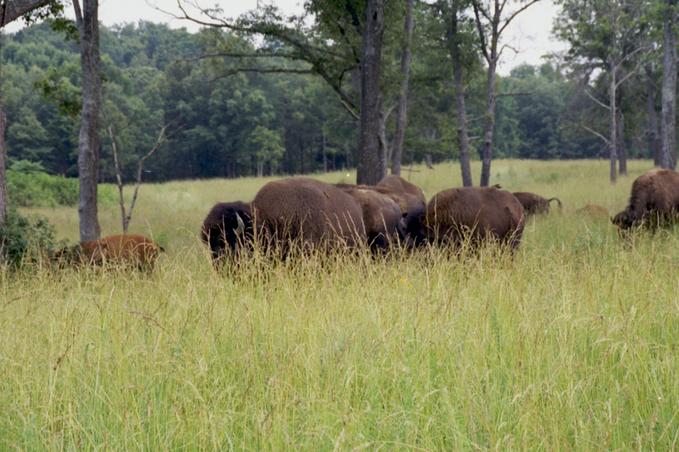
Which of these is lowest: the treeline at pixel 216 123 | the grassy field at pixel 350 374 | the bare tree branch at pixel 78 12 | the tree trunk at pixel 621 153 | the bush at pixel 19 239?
the grassy field at pixel 350 374

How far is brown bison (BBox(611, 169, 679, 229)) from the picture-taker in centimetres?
1116

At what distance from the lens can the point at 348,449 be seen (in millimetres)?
2664

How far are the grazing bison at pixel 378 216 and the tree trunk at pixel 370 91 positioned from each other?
4387 millimetres

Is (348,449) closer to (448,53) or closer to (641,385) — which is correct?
(641,385)

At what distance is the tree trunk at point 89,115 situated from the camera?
10.9 metres

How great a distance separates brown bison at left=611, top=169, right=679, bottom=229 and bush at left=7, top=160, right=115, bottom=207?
2353 centimetres

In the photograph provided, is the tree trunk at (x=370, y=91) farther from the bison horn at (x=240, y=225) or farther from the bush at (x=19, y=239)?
the bush at (x=19, y=239)

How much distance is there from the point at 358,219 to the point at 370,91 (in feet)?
20.6

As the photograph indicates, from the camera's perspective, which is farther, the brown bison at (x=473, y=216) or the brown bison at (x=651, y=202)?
the brown bison at (x=651, y=202)

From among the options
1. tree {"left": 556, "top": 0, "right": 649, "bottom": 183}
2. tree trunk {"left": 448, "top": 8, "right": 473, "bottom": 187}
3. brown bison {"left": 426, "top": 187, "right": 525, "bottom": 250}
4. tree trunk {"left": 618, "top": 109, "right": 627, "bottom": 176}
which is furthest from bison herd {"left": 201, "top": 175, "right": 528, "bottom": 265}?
tree trunk {"left": 618, "top": 109, "right": 627, "bottom": 176}

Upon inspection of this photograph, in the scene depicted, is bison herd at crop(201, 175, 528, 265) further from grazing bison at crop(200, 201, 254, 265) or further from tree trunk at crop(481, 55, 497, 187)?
tree trunk at crop(481, 55, 497, 187)

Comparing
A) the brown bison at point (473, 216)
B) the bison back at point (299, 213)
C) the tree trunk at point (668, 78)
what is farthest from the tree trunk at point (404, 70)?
the bison back at point (299, 213)

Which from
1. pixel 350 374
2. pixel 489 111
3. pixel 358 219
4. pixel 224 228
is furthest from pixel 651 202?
pixel 350 374

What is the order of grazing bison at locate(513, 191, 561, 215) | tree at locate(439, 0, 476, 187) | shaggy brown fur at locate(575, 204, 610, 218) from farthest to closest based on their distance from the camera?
tree at locate(439, 0, 476, 187)
grazing bison at locate(513, 191, 561, 215)
shaggy brown fur at locate(575, 204, 610, 218)
